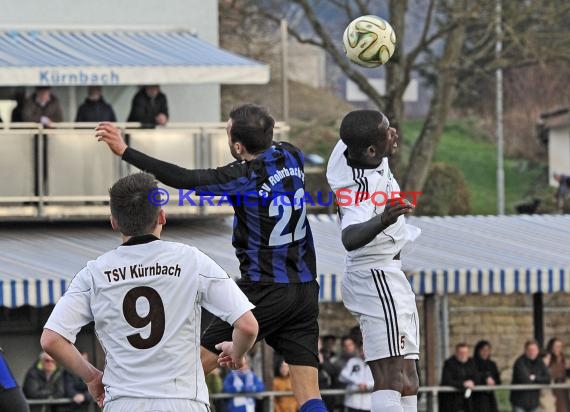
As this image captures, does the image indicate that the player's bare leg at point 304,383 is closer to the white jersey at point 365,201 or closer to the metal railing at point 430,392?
the white jersey at point 365,201

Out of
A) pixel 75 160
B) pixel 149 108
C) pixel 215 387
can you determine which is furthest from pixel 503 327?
pixel 215 387

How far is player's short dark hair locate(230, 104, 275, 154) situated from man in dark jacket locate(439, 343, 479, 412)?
11359 millimetres

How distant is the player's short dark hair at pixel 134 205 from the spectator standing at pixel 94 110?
1501 cm

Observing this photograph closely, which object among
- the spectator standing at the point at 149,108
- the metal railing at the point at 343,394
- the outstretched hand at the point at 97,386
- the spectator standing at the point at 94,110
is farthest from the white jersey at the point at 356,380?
the outstretched hand at the point at 97,386

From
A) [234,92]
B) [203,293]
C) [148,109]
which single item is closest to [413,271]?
[148,109]

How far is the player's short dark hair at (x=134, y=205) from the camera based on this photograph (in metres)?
7.21

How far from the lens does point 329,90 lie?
201ft

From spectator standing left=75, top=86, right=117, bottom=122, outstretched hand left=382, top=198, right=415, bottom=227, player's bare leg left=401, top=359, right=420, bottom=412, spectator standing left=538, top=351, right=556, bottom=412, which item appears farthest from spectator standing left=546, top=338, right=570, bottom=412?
outstretched hand left=382, top=198, right=415, bottom=227

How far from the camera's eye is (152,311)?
730cm

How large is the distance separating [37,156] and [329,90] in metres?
40.1

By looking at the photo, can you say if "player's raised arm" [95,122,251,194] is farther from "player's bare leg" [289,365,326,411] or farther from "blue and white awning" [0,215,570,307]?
"blue and white awning" [0,215,570,307]

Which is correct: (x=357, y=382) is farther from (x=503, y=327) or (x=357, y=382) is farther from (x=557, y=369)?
(x=503, y=327)

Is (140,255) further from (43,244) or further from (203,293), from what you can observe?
(43,244)

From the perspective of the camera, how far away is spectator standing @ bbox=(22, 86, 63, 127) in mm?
22078
